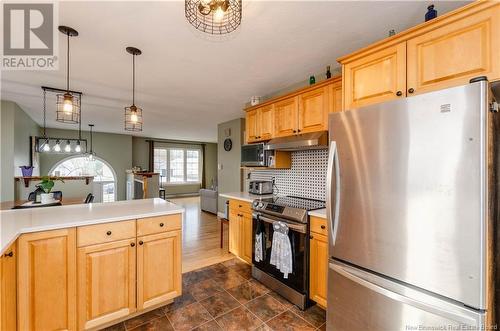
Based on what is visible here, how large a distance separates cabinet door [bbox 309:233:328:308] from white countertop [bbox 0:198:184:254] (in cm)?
→ 132

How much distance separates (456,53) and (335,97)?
3.44 feet

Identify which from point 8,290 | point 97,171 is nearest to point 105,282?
point 8,290

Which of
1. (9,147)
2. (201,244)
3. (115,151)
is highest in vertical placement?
(115,151)

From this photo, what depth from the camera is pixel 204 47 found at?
85.0 inches

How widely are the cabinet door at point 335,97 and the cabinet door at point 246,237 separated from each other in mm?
1625

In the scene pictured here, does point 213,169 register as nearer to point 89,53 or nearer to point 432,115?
point 89,53

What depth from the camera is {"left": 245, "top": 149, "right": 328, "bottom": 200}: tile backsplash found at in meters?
2.74

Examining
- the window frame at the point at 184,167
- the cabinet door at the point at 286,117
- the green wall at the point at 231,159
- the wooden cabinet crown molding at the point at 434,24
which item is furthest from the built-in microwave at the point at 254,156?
the window frame at the point at 184,167

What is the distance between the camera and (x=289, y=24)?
1811mm

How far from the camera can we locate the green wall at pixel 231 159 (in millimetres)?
5289

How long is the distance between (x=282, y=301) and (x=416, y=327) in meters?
1.29

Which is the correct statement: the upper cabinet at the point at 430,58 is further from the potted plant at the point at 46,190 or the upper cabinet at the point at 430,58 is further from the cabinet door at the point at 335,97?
the potted plant at the point at 46,190

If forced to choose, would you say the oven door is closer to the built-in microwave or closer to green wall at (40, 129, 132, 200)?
the built-in microwave

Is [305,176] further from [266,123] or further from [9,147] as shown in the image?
[9,147]
